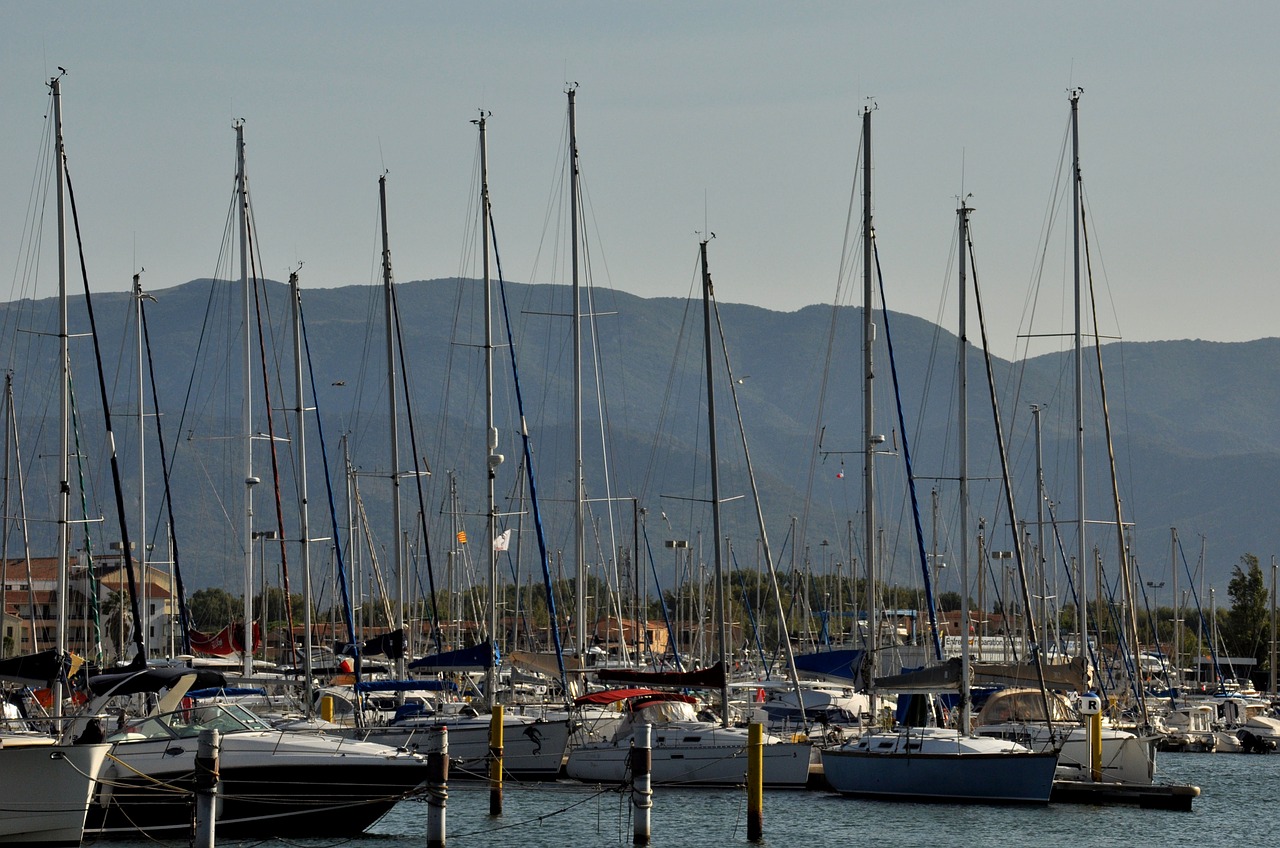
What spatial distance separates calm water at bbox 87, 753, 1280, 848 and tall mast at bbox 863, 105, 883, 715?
416cm

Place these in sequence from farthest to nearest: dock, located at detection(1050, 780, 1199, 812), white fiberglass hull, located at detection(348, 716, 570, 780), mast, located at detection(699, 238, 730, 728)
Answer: white fiberglass hull, located at detection(348, 716, 570, 780)
mast, located at detection(699, 238, 730, 728)
dock, located at detection(1050, 780, 1199, 812)

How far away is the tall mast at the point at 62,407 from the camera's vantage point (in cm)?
3538

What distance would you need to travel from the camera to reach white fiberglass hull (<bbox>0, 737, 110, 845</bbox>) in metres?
28.5

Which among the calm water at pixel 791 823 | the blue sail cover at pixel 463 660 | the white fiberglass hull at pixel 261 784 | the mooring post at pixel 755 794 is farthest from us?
the blue sail cover at pixel 463 660

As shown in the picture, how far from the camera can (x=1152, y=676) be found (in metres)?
101

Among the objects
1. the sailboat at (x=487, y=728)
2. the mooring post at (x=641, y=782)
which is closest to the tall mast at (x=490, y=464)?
the sailboat at (x=487, y=728)

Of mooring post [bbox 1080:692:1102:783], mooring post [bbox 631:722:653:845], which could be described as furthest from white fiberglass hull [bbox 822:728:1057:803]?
mooring post [bbox 631:722:653:845]

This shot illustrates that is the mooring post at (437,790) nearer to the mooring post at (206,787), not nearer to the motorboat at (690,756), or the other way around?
the mooring post at (206,787)

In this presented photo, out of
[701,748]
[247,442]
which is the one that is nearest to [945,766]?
[701,748]

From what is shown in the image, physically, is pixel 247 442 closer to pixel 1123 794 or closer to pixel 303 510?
pixel 303 510

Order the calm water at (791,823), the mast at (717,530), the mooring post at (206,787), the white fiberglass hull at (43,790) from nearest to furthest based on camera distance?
the mooring post at (206,787), the white fiberglass hull at (43,790), the calm water at (791,823), the mast at (717,530)

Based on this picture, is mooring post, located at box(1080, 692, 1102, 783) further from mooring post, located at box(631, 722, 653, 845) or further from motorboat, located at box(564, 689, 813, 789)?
mooring post, located at box(631, 722, 653, 845)

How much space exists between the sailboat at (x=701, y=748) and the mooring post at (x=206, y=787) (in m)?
17.7

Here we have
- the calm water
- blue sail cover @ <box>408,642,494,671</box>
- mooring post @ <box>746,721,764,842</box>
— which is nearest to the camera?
mooring post @ <box>746,721,764,842</box>
